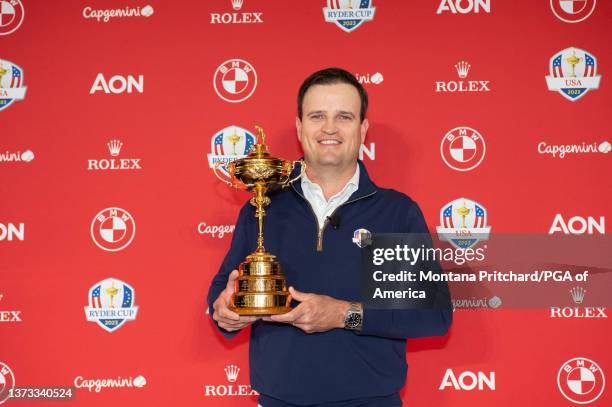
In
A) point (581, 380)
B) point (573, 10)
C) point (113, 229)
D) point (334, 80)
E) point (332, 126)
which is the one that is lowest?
point (581, 380)

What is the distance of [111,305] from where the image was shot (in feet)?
8.26

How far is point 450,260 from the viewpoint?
7.99ft

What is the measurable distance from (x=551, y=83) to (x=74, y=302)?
79.0 inches

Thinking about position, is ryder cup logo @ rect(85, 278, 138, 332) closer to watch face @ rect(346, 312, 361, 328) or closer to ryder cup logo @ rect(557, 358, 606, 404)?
watch face @ rect(346, 312, 361, 328)

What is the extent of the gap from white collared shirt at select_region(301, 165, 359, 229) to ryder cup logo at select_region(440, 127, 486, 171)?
1.82 feet

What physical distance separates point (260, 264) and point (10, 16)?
163 cm

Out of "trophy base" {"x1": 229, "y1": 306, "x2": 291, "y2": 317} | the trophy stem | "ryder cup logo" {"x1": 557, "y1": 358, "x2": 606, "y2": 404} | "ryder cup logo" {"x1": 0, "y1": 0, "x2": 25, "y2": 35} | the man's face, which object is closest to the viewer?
"trophy base" {"x1": 229, "y1": 306, "x2": 291, "y2": 317}

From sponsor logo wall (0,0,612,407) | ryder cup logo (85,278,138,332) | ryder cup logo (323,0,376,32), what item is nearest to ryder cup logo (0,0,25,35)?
sponsor logo wall (0,0,612,407)

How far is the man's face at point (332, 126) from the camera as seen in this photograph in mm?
2016

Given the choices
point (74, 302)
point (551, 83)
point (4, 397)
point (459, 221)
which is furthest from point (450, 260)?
point (4, 397)

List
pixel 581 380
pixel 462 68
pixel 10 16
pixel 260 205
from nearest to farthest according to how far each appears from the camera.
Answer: pixel 260 205 < pixel 581 380 < pixel 462 68 < pixel 10 16

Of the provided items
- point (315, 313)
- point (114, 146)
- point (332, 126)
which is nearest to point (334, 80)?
point (332, 126)

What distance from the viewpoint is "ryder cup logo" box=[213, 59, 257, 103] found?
8.41 ft

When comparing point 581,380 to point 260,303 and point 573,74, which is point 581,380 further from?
point 260,303
